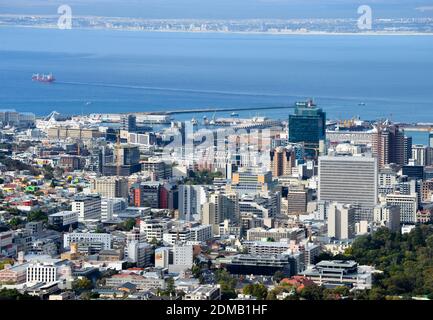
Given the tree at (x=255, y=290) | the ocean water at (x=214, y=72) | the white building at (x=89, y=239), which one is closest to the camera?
the tree at (x=255, y=290)

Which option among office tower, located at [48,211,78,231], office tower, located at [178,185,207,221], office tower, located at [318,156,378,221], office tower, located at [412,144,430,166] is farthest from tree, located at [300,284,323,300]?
office tower, located at [412,144,430,166]

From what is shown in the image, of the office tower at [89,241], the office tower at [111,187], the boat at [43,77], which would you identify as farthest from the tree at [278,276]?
the boat at [43,77]

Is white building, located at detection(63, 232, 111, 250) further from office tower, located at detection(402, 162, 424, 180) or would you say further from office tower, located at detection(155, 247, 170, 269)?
office tower, located at detection(402, 162, 424, 180)

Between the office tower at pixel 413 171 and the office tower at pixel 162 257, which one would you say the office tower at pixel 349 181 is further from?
the office tower at pixel 162 257

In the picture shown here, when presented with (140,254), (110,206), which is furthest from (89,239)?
(110,206)

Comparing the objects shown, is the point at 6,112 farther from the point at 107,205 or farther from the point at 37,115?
the point at 107,205

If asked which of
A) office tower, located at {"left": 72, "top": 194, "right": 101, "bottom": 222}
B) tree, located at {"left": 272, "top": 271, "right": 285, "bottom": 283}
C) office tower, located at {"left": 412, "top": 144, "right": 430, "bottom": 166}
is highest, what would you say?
office tower, located at {"left": 412, "top": 144, "right": 430, "bottom": 166}
